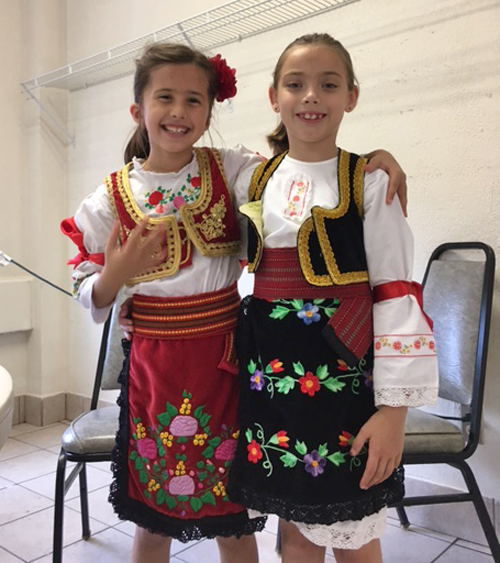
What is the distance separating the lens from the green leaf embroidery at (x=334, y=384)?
92cm

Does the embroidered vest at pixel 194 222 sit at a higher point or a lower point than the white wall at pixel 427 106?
lower

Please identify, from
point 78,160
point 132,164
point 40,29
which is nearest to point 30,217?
point 78,160

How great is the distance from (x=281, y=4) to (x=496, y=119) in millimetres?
793

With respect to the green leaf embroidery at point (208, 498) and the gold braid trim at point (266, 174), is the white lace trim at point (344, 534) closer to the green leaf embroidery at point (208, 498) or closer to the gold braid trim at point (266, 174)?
the green leaf embroidery at point (208, 498)

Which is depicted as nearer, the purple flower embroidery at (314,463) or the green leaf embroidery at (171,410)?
the purple flower embroidery at (314,463)

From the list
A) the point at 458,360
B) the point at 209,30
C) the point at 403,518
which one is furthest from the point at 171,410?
the point at 209,30

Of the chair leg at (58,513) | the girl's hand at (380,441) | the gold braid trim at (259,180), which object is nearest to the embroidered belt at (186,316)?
the gold braid trim at (259,180)

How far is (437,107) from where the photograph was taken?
68.3 inches

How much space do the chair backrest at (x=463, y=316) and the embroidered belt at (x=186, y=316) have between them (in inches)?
29.6

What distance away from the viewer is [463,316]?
1.57 metres

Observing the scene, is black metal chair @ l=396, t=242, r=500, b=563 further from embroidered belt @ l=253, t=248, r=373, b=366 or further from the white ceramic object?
the white ceramic object

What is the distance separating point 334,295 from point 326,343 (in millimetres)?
77

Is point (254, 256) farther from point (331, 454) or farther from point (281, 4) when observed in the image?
point (281, 4)

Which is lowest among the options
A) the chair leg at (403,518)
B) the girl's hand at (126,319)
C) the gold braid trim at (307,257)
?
the chair leg at (403,518)
